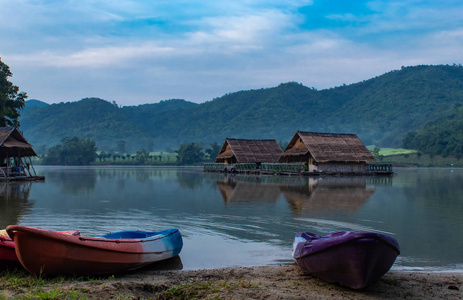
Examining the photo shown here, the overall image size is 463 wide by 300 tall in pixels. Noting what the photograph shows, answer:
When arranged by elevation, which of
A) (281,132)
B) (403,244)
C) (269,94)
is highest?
(269,94)

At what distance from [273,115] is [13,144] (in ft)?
407

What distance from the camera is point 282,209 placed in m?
14.7

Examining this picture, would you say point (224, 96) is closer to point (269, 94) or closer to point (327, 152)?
point (269, 94)

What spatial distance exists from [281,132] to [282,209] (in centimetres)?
12533

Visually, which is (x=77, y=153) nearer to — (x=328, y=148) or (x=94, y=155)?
(x=94, y=155)

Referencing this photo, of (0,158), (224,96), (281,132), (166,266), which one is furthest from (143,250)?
(224,96)

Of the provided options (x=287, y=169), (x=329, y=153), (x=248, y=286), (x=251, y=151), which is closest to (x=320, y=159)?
(x=329, y=153)

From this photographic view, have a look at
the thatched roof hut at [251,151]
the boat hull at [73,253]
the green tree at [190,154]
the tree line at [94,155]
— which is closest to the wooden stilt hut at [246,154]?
the thatched roof hut at [251,151]

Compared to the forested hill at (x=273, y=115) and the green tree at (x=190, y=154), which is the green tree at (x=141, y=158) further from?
the forested hill at (x=273, y=115)

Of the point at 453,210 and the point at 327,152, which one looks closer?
the point at 453,210

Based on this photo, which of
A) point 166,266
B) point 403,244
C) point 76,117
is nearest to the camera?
point 166,266

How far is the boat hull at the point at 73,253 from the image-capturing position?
5.93 m

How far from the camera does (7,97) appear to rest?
34750 mm

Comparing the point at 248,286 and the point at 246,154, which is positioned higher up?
the point at 246,154
